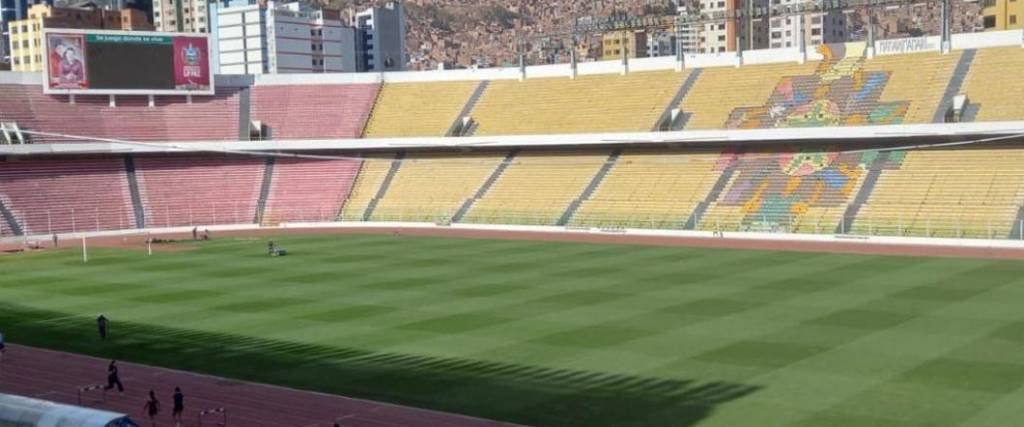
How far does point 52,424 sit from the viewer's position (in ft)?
53.7

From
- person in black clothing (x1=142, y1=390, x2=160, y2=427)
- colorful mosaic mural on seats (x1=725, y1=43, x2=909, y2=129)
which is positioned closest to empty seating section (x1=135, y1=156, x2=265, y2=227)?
colorful mosaic mural on seats (x1=725, y1=43, x2=909, y2=129)

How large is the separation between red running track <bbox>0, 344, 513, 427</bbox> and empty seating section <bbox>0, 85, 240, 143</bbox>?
40.5 metres

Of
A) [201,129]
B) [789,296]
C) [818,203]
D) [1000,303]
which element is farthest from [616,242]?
[201,129]

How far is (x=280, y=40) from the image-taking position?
546ft

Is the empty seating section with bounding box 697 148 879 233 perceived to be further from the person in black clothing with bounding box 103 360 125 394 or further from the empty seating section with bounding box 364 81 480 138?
the person in black clothing with bounding box 103 360 125 394

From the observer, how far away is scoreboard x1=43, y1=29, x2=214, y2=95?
217ft

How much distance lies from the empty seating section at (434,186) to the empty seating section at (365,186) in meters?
1.10

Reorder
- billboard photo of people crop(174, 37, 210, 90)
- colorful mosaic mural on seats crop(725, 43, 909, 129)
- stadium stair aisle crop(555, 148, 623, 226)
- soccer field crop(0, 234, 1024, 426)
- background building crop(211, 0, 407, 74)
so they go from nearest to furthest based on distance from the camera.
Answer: soccer field crop(0, 234, 1024, 426), colorful mosaic mural on seats crop(725, 43, 909, 129), stadium stair aisle crop(555, 148, 623, 226), billboard photo of people crop(174, 37, 210, 90), background building crop(211, 0, 407, 74)

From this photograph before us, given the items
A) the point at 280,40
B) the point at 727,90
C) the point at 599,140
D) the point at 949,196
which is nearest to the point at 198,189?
the point at 599,140

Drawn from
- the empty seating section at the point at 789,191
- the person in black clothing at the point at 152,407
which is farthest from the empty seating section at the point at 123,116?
the person in black clothing at the point at 152,407

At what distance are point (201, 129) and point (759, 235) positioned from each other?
1545 inches

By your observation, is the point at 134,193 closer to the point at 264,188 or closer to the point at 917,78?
the point at 264,188

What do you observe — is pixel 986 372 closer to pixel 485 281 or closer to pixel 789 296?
pixel 789 296

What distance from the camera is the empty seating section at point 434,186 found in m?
64.4
